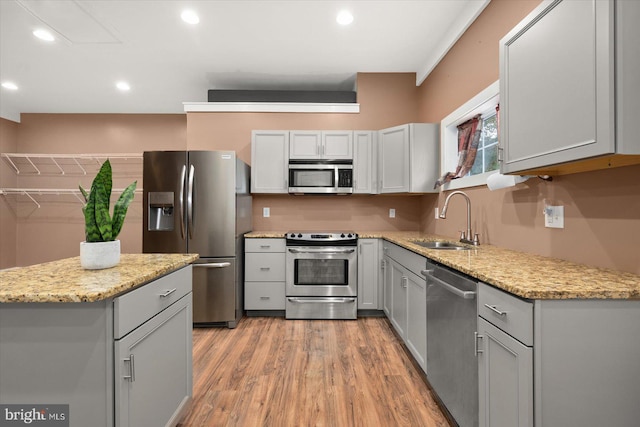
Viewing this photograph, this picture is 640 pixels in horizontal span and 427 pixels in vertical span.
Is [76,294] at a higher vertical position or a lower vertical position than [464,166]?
lower

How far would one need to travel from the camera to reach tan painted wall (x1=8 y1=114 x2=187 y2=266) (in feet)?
→ 17.6

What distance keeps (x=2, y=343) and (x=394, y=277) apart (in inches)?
104

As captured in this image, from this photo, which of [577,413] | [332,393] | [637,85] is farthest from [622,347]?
[332,393]

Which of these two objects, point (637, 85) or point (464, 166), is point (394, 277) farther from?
point (637, 85)

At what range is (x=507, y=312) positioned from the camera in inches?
45.9

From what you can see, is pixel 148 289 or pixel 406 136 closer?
pixel 148 289

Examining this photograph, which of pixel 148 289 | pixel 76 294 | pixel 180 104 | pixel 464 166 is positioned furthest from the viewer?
pixel 180 104

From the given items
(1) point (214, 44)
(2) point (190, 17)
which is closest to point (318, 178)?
(1) point (214, 44)

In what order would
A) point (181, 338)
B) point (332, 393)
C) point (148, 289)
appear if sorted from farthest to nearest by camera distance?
point (332, 393) → point (181, 338) → point (148, 289)

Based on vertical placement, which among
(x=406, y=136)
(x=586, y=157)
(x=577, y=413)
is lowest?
(x=577, y=413)

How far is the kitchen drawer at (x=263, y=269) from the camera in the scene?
Answer: 11.3 feet

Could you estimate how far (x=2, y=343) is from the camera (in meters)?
1.03

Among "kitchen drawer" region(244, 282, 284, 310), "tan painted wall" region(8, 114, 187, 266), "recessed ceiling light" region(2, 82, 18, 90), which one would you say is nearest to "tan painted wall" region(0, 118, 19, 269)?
"tan painted wall" region(8, 114, 187, 266)

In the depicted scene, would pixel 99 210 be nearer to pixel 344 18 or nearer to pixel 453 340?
pixel 453 340
